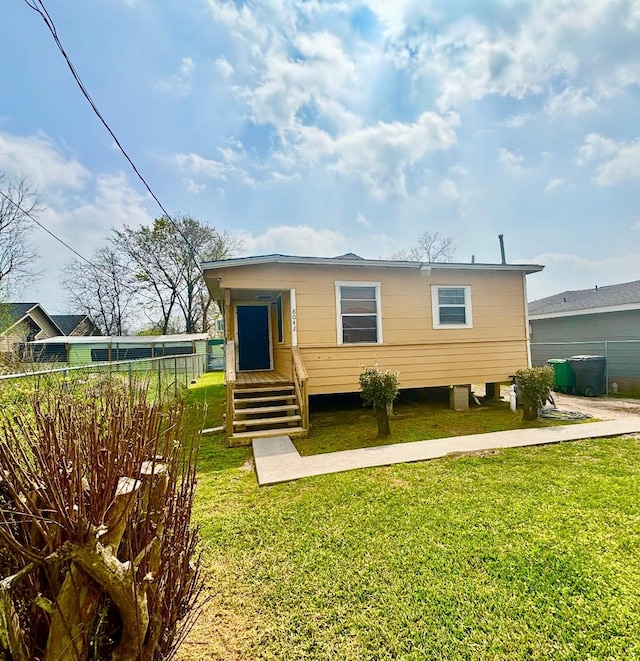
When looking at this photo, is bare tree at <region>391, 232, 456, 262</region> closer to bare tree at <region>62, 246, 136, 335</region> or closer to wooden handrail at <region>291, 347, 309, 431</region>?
wooden handrail at <region>291, 347, 309, 431</region>

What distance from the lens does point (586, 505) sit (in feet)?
10.9

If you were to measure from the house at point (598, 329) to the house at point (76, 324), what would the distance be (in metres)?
32.6

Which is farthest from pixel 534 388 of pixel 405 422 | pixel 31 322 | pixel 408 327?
pixel 31 322

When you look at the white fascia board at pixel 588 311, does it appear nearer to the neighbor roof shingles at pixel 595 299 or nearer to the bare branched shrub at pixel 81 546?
the neighbor roof shingles at pixel 595 299

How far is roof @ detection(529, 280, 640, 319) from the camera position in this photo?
37.9ft

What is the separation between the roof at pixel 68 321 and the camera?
30.2 m

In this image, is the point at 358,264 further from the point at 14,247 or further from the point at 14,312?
the point at 14,312

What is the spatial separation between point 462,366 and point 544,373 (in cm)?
187

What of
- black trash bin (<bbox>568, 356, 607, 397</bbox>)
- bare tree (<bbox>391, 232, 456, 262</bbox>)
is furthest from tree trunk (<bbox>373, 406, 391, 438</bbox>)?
bare tree (<bbox>391, 232, 456, 262</bbox>)

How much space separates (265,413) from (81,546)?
602cm

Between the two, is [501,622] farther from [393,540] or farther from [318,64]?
[318,64]

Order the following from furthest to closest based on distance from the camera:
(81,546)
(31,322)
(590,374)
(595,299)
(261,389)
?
1. (31,322)
2. (595,299)
3. (590,374)
4. (261,389)
5. (81,546)

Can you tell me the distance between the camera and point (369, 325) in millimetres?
7883

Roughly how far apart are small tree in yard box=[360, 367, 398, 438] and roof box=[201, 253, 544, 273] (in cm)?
264
